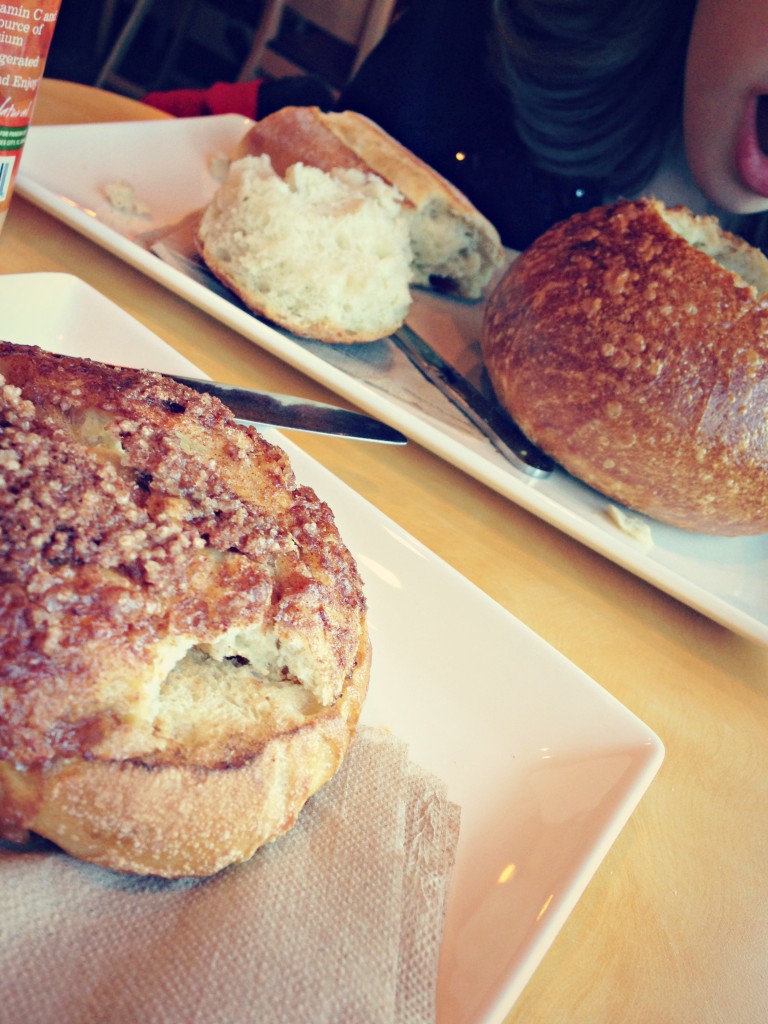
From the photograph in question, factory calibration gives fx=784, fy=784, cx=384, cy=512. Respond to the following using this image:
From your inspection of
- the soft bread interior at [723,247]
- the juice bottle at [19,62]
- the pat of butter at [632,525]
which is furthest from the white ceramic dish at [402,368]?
the soft bread interior at [723,247]

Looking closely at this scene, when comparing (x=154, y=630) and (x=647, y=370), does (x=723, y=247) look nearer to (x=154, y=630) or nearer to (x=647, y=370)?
(x=647, y=370)

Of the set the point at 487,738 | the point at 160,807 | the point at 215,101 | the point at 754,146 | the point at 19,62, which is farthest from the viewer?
the point at 215,101

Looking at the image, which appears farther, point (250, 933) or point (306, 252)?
point (306, 252)

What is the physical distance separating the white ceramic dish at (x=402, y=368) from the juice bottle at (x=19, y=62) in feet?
0.78

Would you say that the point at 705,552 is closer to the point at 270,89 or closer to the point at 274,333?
the point at 274,333

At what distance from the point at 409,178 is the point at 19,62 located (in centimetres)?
77

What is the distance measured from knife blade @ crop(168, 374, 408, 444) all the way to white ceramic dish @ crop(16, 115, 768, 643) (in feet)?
0.30

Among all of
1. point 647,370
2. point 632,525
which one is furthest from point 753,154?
point 632,525

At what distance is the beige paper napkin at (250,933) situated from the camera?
47 cm

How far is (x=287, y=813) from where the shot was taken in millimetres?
563

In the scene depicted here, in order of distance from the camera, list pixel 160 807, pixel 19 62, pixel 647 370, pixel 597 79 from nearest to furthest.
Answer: pixel 160 807 < pixel 19 62 < pixel 647 370 < pixel 597 79

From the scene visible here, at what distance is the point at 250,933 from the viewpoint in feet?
1.70

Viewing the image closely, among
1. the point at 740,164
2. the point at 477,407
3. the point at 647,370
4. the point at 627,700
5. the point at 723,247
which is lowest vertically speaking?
the point at 627,700

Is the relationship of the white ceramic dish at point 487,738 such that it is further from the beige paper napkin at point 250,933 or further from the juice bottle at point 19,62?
the juice bottle at point 19,62
